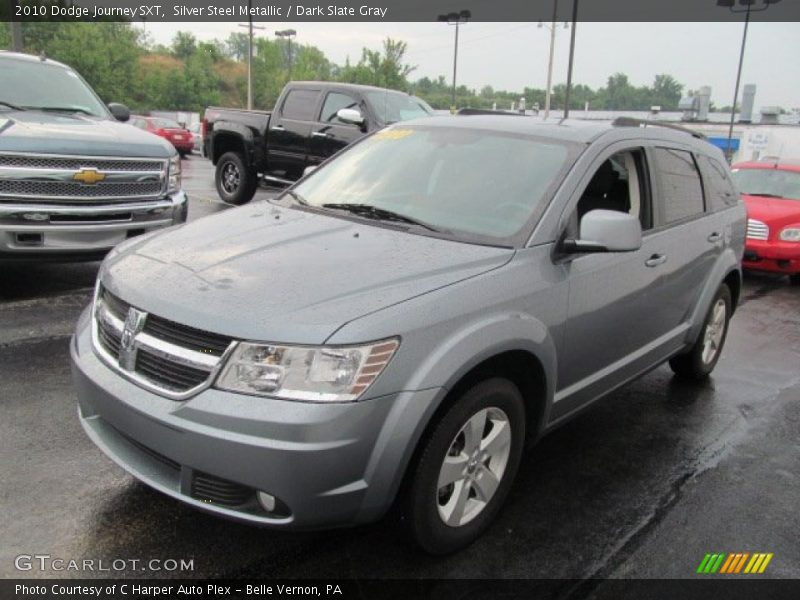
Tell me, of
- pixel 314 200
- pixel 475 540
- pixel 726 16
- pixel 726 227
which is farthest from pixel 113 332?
pixel 726 16

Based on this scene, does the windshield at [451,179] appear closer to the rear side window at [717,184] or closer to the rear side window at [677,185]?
the rear side window at [677,185]

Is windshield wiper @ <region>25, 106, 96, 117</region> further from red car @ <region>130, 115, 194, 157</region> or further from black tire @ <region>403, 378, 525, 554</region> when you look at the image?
red car @ <region>130, 115, 194, 157</region>

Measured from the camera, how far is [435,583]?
2660 millimetres

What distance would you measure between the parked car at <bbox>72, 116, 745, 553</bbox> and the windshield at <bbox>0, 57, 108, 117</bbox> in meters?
4.01

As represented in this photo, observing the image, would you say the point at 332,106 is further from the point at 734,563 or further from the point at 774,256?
the point at 734,563

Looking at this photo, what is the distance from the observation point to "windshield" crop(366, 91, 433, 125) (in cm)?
1041

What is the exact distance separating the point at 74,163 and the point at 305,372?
4.32 meters

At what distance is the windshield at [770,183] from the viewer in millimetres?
10083

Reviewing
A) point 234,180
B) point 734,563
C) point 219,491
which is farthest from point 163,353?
point 234,180

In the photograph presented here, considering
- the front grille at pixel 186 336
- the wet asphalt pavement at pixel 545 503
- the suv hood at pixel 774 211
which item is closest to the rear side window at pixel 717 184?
the wet asphalt pavement at pixel 545 503

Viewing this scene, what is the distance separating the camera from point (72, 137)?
5.75m

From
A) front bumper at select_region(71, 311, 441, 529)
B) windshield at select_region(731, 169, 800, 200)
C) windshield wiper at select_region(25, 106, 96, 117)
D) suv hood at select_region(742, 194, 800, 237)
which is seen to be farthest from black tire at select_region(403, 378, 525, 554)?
windshield at select_region(731, 169, 800, 200)

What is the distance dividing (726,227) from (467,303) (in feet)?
9.69

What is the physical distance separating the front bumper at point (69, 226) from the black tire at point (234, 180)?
5.60 metres
